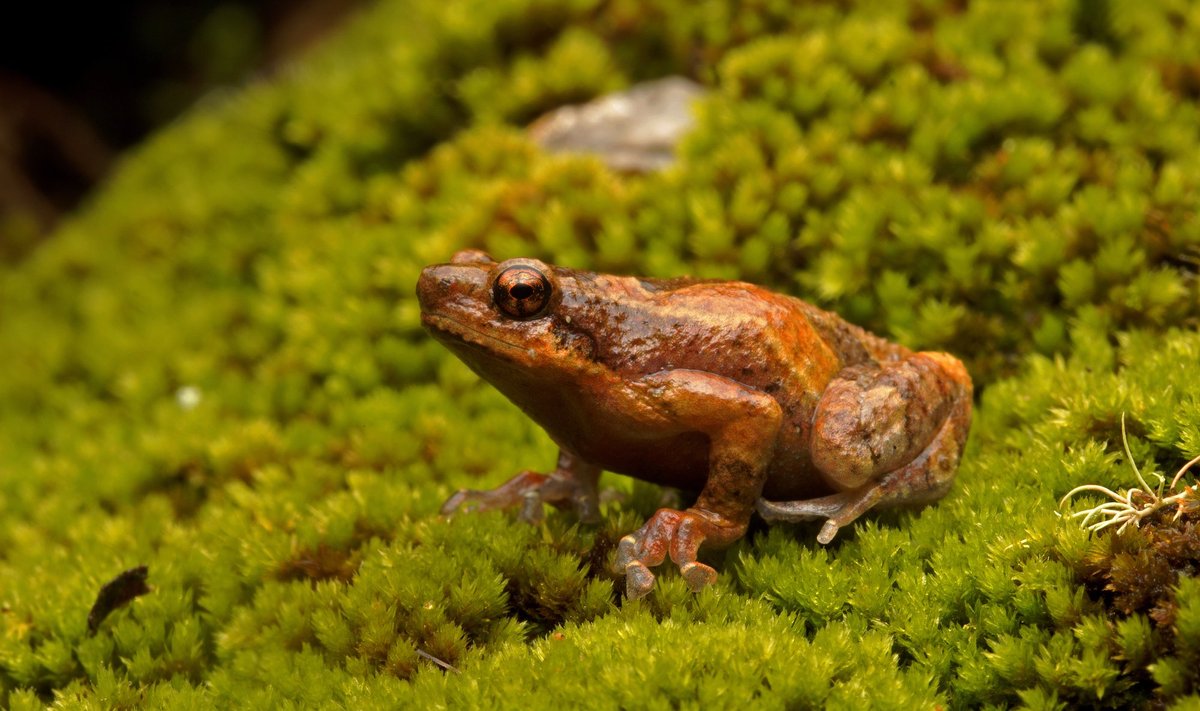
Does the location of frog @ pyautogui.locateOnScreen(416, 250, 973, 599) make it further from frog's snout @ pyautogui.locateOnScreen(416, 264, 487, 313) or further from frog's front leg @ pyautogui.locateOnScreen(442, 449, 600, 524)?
frog's front leg @ pyautogui.locateOnScreen(442, 449, 600, 524)

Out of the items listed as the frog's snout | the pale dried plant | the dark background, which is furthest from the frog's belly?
the dark background

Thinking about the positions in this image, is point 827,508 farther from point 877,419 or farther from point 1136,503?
point 1136,503

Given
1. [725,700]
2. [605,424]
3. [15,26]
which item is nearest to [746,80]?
[605,424]

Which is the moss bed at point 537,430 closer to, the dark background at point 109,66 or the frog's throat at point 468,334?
the frog's throat at point 468,334

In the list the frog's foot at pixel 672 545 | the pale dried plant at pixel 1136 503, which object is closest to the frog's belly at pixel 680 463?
the frog's foot at pixel 672 545

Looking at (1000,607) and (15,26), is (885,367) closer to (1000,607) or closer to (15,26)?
(1000,607)

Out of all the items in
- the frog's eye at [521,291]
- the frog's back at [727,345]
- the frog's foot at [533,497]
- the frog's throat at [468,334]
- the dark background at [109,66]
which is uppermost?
the dark background at [109,66]
